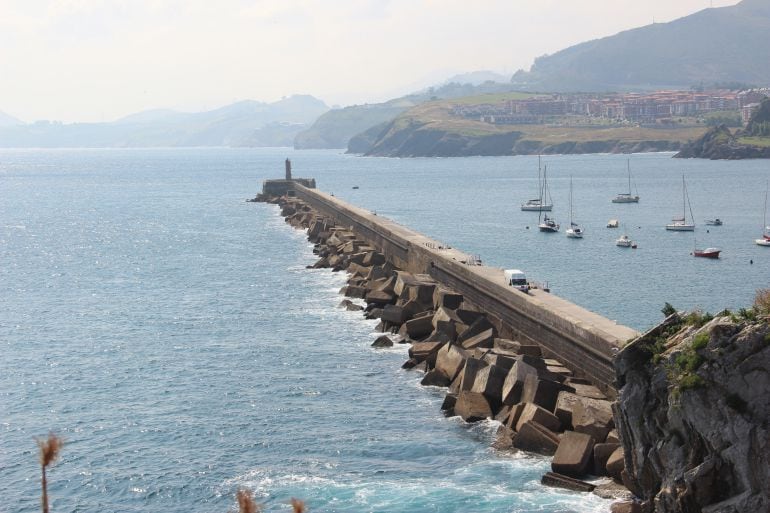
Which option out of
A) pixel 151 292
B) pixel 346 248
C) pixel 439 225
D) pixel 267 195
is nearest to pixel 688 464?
pixel 151 292

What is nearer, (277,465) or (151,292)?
(277,465)

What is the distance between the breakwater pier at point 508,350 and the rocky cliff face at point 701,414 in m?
3.92

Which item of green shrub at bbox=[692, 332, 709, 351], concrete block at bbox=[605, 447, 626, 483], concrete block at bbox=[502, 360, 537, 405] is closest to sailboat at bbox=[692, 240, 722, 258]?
concrete block at bbox=[502, 360, 537, 405]

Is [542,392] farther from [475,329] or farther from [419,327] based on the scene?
[419,327]

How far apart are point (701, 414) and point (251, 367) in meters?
25.3

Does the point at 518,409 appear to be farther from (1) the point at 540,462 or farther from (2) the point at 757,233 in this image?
(2) the point at 757,233

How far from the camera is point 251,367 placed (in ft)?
149

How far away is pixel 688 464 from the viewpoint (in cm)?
2380

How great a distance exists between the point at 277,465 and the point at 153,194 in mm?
148166

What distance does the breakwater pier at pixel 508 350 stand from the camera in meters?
31.4

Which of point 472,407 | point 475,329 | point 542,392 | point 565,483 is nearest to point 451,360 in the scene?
point 475,329

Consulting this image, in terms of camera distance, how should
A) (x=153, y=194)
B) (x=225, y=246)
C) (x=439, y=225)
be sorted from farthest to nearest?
(x=153, y=194), (x=439, y=225), (x=225, y=246)

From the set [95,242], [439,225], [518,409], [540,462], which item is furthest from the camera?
[439,225]

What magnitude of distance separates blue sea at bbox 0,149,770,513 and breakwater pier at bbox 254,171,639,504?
1000 millimetres
